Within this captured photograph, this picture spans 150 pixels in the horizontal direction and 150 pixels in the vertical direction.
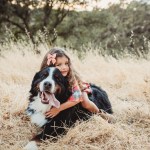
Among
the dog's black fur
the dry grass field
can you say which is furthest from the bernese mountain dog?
the dry grass field

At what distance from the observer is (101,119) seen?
3.86 m

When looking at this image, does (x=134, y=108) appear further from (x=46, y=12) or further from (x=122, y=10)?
(x=122, y=10)

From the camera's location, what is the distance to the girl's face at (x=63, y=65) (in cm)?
375

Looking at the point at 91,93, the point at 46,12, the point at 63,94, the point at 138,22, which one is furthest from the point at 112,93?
the point at 138,22

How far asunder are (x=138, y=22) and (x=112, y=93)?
454 inches

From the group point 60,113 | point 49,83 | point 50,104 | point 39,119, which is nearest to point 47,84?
point 49,83

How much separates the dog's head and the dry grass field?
407mm

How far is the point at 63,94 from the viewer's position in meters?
3.70

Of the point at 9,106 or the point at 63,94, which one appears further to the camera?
the point at 9,106

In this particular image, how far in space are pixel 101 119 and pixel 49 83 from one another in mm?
782

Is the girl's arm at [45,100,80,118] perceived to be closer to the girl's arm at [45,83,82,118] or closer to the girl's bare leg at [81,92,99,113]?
the girl's arm at [45,83,82,118]

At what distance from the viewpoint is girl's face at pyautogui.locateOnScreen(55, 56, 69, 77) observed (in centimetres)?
375

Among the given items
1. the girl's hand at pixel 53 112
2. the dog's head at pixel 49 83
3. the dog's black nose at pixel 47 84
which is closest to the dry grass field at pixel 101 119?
the girl's hand at pixel 53 112

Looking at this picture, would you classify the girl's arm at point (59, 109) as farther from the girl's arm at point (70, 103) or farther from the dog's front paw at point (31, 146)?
the dog's front paw at point (31, 146)
